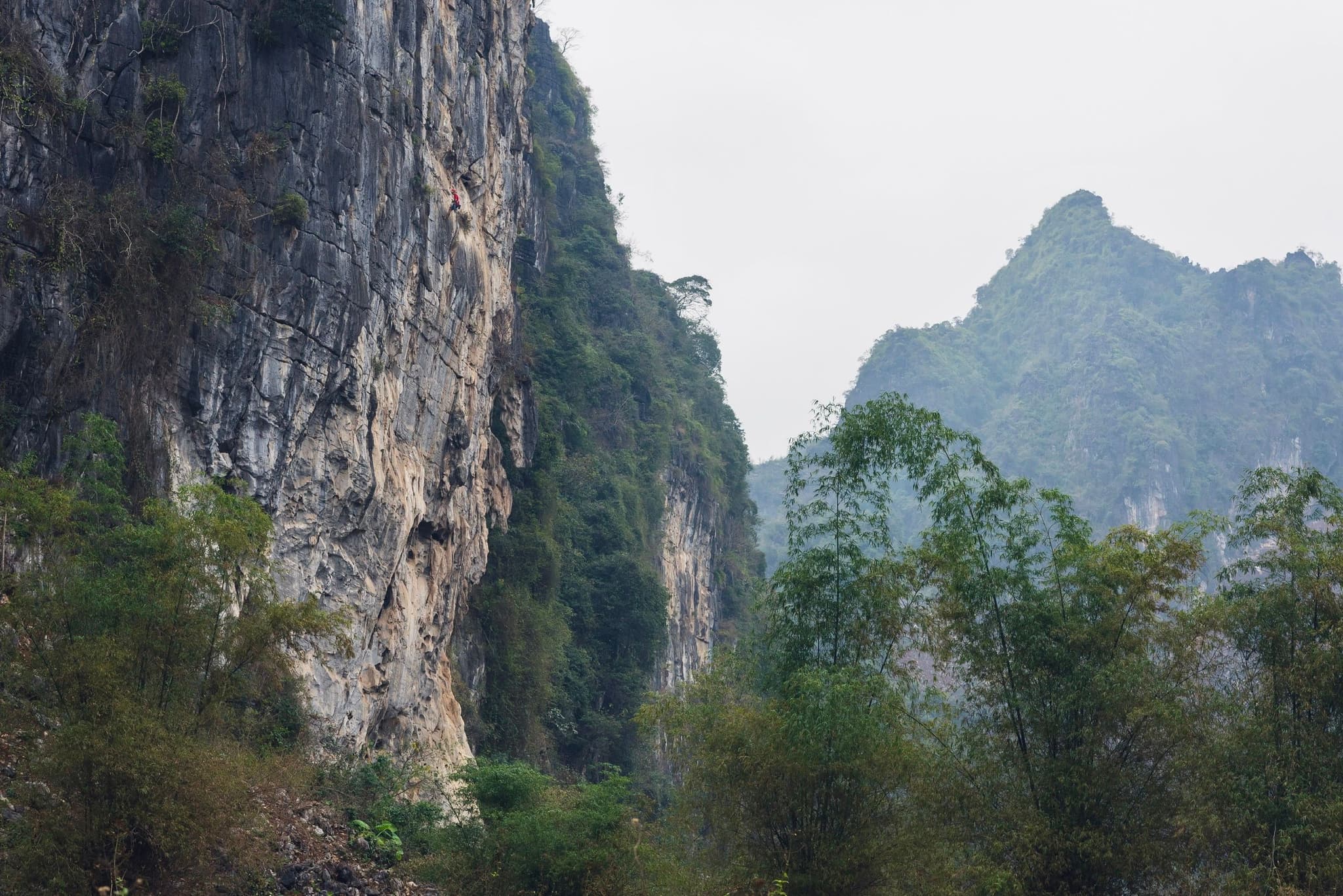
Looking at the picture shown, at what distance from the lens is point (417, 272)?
19625 mm

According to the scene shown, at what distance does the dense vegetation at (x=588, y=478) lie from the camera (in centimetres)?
2666

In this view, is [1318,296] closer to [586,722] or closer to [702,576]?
[702,576]

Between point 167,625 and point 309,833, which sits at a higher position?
point 167,625

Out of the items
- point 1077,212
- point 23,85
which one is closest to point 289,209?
point 23,85

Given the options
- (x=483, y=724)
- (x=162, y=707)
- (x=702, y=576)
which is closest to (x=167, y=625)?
(x=162, y=707)

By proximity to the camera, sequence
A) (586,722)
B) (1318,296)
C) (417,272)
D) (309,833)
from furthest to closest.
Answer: (1318,296) < (586,722) < (417,272) < (309,833)

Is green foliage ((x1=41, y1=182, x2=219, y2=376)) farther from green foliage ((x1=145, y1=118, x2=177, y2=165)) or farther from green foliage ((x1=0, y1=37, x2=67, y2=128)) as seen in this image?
green foliage ((x1=0, y1=37, x2=67, y2=128))

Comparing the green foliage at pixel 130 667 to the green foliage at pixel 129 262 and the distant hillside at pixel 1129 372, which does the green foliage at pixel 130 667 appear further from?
the distant hillside at pixel 1129 372

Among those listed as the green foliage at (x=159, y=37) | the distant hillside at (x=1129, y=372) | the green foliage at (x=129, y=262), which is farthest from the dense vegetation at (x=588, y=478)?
the distant hillside at (x=1129, y=372)

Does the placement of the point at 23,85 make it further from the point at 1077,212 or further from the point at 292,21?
the point at 1077,212

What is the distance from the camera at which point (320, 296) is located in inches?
659

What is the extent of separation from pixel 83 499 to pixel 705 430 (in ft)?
120

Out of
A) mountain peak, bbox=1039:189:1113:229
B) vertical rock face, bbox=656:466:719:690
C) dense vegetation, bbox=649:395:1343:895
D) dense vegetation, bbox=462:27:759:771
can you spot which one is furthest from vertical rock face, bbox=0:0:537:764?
mountain peak, bbox=1039:189:1113:229

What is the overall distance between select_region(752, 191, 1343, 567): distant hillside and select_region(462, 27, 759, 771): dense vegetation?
3506 cm
